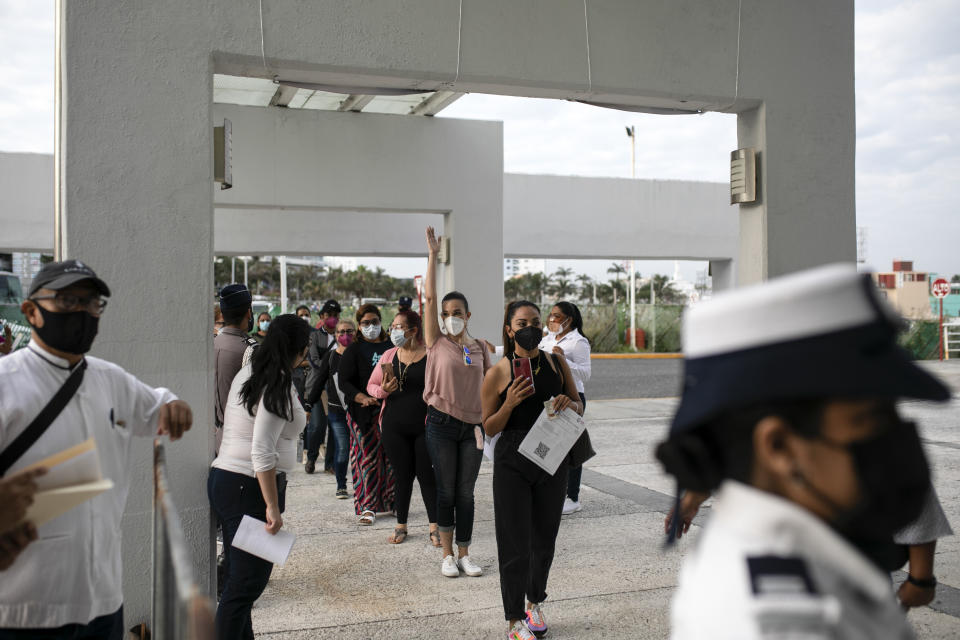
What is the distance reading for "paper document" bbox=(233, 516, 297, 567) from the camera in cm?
387

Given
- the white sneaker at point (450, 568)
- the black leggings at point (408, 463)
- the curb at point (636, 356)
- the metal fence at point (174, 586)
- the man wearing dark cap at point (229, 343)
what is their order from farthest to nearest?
the curb at point (636, 356) < the black leggings at point (408, 463) < the white sneaker at point (450, 568) < the man wearing dark cap at point (229, 343) < the metal fence at point (174, 586)

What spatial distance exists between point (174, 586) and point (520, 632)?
109 inches

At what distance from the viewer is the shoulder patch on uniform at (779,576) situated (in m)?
1.11

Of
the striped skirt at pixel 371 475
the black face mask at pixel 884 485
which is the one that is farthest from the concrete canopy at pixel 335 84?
the black face mask at pixel 884 485

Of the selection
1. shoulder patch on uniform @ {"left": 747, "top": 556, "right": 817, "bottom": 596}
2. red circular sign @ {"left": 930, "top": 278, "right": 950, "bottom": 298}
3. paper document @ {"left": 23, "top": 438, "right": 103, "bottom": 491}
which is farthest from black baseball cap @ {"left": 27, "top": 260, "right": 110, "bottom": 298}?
red circular sign @ {"left": 930, "top": 278, "right": 950, "bottom": 298}

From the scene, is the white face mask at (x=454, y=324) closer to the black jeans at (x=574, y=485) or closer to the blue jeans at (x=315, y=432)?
the black jeans at (x=574, y=485)

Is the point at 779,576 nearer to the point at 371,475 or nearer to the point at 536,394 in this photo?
the point at 536,394

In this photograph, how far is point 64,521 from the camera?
2.81 meters

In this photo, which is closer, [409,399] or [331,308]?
[409,399]

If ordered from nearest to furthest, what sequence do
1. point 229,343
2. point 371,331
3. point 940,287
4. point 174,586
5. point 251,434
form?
point 174,586
point 251,434
point 229,343
point 371,331
point 940,287

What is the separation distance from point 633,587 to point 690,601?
459 cm

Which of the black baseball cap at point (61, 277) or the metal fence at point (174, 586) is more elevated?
the black baseball cap at point (61, 277)

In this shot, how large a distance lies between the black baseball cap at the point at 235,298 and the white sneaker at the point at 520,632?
8.42 ft

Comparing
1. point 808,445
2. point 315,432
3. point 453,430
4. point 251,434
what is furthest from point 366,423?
point 808,445
